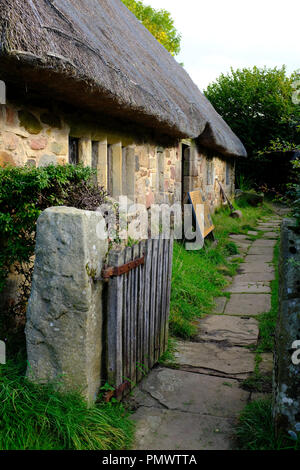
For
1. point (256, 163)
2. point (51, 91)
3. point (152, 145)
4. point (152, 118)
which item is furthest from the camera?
point (256, 163)

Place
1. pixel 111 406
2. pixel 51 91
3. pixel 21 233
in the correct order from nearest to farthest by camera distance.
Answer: pixel 111 406
pixel 21 233
pixel 51 91

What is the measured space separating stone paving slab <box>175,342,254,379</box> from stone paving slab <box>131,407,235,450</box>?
2.11ft

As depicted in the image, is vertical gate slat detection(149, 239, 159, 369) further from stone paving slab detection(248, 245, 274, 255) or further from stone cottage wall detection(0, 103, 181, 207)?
stone paving slab detection(248, 245, 274, 255)

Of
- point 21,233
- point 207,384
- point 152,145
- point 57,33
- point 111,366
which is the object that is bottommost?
point 207,384

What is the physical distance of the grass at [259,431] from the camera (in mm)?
2088

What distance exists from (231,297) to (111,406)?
111 inches

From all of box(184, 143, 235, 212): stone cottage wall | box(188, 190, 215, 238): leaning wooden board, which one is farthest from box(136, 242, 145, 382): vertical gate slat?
box(184, 143, 235, 212): stone cottage wall

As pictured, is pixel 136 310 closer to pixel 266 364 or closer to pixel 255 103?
pixel 266 364

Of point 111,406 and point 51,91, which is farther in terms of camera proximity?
point 51,91

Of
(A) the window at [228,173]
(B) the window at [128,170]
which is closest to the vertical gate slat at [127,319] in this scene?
(B) the window at [128,170]

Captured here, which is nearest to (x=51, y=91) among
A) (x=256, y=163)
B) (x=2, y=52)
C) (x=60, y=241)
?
(x=2, y=52)

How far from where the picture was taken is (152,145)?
576 cm

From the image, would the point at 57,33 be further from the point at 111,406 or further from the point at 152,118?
the point at 111,406

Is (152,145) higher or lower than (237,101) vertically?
lower
